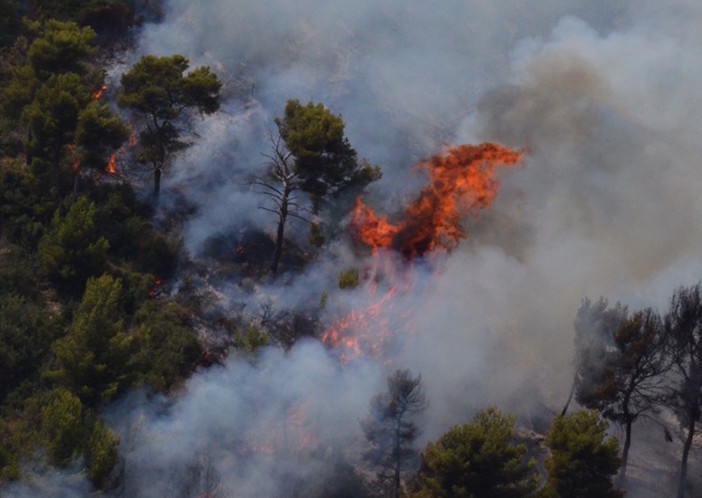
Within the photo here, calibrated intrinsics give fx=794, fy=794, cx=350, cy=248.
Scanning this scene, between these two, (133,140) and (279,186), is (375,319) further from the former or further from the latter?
(133,140)

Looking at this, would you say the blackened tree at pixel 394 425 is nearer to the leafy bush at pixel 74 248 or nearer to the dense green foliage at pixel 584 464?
the dense green foliage at pixel 584 464

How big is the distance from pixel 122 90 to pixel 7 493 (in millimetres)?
22999

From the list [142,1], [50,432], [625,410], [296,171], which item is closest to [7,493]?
[50,432]

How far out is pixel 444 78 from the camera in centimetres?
4922

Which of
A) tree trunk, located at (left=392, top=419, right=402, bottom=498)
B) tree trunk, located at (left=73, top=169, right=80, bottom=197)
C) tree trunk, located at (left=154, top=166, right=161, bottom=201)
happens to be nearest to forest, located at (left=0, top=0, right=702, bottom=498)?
tree trunk, located at (left=73, top=169, right=80, bottom=197)

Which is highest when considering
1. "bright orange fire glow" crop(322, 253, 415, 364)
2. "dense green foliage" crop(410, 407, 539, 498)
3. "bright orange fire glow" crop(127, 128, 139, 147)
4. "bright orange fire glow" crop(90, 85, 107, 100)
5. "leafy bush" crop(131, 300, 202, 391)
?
"bright orange fire glow" crop(90, 85, 107, 100)

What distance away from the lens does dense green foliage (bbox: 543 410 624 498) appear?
2605 centimetres

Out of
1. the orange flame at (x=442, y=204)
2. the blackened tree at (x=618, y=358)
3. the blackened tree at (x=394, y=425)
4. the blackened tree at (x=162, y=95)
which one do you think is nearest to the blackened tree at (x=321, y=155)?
the orange flame at (x=442, y=204)

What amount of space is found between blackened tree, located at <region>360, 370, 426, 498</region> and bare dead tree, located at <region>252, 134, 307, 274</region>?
10.0m

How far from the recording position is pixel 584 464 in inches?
1027

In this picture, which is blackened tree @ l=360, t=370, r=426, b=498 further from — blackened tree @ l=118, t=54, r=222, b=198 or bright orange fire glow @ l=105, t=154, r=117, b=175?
bright orange fire glow @ l=105, t=154, r=117, b=175

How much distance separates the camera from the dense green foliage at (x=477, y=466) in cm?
2509

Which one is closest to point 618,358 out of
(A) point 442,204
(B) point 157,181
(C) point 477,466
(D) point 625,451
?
(D) point 625,451

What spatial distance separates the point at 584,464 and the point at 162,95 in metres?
24.6
